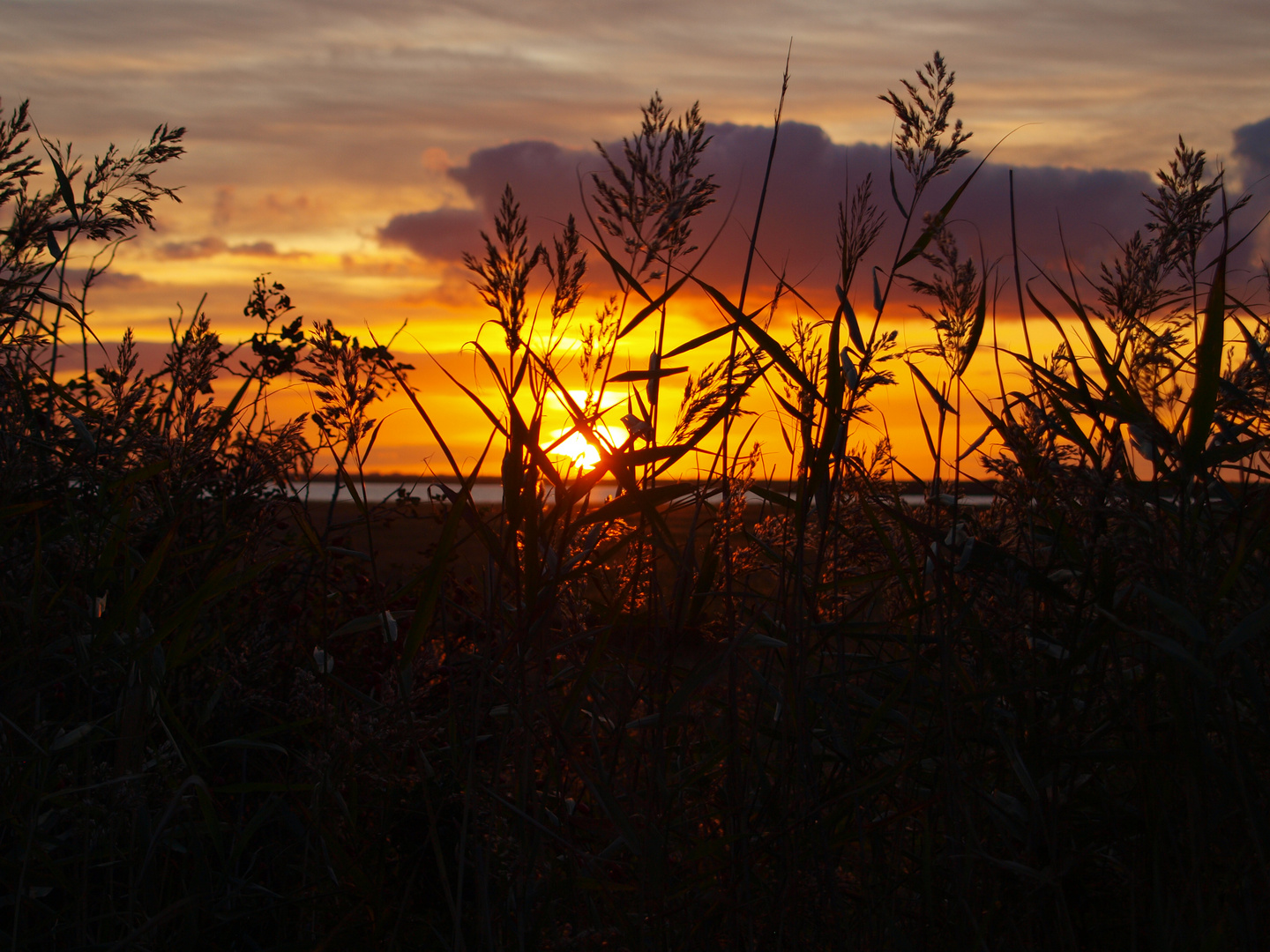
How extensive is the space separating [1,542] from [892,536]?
6.90 ft

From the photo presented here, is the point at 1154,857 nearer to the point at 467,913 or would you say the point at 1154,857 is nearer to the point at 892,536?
the point at 892,536

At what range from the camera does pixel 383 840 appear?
5.64ft

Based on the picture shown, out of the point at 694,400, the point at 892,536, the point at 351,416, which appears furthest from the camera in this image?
the point at 892,536

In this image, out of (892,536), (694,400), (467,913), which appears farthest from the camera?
(892,536)

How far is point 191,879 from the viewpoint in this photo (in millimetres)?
1898

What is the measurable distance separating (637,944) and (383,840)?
0.53m

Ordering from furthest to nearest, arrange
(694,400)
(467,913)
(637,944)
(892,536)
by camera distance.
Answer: (892,536), (467,913), (694,400), (637,944)

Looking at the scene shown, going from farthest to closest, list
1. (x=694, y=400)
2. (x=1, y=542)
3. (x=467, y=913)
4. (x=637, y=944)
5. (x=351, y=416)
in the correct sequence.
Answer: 1. (x=1, y=542)
2. (x=467, y=913)
3. (x=351, y=416)
4. (x=694, y=400)
5. (x=637, y=944)

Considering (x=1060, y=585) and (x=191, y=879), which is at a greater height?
(x=1060, y=585)

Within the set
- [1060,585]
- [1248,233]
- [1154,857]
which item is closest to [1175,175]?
[1248,233]

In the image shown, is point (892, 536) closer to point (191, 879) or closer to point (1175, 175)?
point (1175, 175)

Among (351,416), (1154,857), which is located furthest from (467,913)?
(1154,857)

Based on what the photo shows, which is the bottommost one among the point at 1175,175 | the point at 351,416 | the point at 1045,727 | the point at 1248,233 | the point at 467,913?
the point at 467,913

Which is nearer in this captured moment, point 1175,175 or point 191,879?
point 191,879
